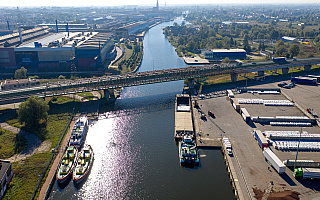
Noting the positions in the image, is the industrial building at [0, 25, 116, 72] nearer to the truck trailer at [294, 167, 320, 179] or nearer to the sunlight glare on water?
the sunlight glare on water

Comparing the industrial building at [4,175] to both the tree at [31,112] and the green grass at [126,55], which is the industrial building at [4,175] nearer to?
the tree at [31,112]

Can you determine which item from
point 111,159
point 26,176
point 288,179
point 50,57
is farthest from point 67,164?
point 50,57

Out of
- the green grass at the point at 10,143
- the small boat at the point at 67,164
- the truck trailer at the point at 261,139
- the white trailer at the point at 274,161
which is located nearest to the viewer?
the white trailer at the point at 274,161

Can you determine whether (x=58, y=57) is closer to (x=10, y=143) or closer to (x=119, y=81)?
(x=119, y=81)

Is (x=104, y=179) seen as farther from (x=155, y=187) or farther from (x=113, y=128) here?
(x=113, y=128)

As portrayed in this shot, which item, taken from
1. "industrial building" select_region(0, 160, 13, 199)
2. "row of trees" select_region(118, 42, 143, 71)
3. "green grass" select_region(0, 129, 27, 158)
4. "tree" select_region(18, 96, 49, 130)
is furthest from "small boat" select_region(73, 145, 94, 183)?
"row of trees" select_region(118, 42, 143, 71)

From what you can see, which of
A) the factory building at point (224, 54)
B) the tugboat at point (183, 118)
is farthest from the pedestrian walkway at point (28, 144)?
the factory building at point (224, 54)

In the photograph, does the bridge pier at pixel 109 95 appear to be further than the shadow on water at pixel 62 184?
Yes
